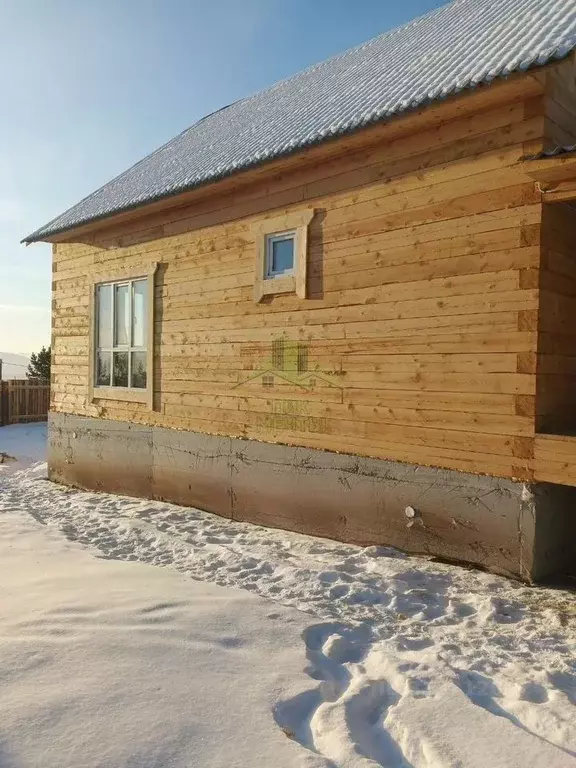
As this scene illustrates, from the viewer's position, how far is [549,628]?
4.05 meters

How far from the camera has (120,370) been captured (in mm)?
9305

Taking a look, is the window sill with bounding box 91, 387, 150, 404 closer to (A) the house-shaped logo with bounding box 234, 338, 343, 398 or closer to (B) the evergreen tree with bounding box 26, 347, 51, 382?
(A) the house-shaped logo with bounding box 234, 338, 343, 398

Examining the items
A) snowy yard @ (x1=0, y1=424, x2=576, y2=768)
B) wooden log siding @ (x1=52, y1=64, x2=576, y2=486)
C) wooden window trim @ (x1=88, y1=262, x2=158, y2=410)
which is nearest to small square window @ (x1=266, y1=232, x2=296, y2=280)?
wooden log siding @ (x1=52, y1=64, x2=576, y2=486)

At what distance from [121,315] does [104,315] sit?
0.48 metres

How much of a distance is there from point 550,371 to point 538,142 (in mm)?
1903

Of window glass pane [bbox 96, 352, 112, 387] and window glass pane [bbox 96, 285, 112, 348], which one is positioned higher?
window glass pane [bbox 96, 285, 112, 348]

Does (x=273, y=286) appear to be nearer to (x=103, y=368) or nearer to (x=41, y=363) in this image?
(x=103, y=368)

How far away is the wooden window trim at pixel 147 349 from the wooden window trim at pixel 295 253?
217 cm

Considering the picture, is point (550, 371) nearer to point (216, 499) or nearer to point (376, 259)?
point (376, 259)

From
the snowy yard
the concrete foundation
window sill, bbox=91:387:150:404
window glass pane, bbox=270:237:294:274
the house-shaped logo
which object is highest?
window glass pane, bbox=270:237:294:274

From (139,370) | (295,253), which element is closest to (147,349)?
(139,370)

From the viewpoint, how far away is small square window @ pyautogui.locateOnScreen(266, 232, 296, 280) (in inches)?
271

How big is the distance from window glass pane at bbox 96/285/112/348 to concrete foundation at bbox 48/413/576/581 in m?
1.33

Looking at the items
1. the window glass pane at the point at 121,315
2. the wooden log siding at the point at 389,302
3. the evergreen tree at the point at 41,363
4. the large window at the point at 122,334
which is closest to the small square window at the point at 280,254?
the wooden log siding at the point at 389,302
